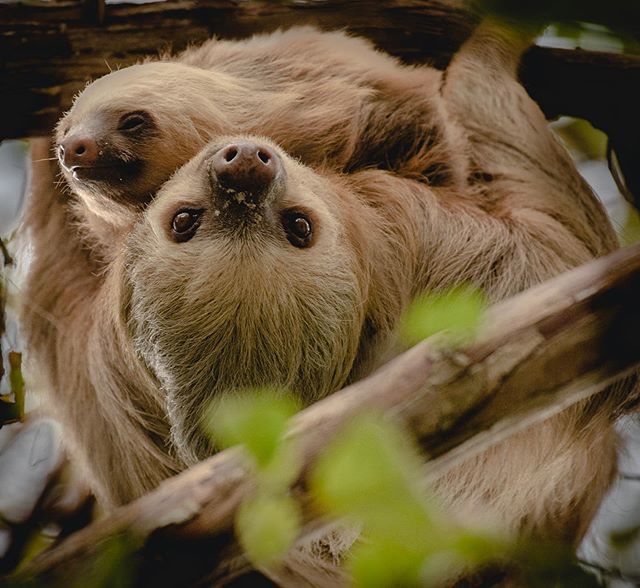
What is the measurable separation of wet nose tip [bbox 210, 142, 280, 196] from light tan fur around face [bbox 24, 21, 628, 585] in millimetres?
173

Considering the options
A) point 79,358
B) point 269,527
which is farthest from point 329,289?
point 269,527

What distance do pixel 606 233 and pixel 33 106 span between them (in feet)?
9.36

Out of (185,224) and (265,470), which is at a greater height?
(265,470)

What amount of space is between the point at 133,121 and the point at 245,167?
93cm

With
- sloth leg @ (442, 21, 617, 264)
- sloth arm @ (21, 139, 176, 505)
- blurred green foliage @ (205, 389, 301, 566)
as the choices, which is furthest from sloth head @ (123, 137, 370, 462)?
blurred green foliage @ (205, 389, 301, 566)

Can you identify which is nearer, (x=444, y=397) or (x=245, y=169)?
(x=444, y=397)

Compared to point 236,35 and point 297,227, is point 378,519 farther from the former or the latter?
point 236,35

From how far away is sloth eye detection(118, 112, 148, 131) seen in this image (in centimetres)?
374

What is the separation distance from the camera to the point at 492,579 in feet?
13.2

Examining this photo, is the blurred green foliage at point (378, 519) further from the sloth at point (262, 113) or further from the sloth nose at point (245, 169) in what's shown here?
the sloth at point (262, 113)

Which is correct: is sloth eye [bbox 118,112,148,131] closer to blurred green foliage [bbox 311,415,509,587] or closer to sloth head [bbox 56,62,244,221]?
sloth head [bbox 56,62,244,221]

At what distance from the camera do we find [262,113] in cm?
411

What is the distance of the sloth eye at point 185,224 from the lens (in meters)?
3.31

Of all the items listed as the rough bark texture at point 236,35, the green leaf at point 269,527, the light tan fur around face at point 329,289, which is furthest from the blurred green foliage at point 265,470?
the rough bark texture at point 236,35
